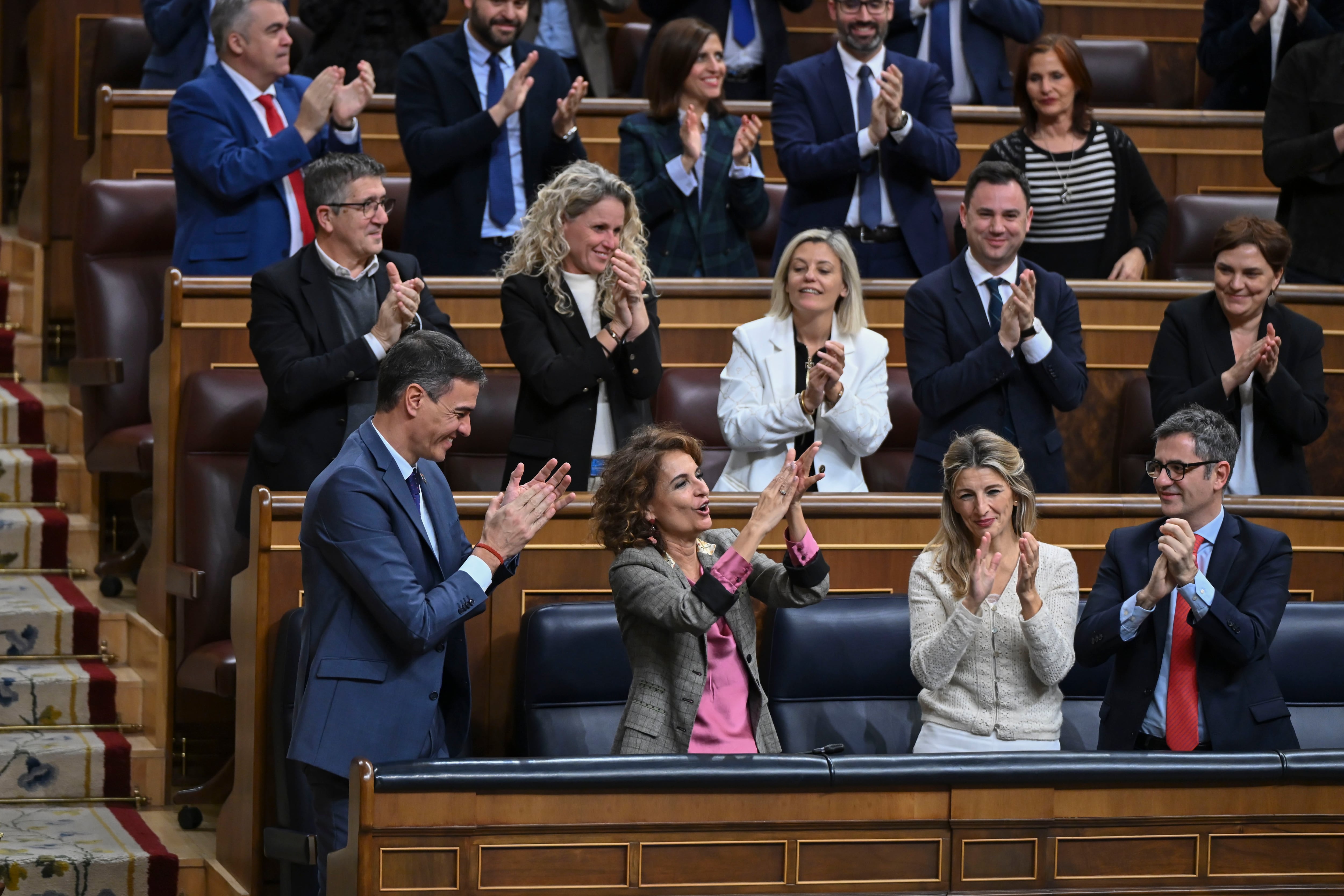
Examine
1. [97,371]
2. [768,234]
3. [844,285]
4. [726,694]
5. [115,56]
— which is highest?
[115,56]

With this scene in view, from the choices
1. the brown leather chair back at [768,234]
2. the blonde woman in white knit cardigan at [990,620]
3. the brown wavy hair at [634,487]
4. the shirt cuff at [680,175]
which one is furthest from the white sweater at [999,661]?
the brown leather chair back at [768,234]

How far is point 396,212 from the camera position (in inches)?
146

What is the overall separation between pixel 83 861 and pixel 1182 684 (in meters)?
1.60


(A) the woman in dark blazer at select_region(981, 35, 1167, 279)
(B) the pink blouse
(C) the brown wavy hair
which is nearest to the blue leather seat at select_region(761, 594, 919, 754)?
(B) the pink blouse

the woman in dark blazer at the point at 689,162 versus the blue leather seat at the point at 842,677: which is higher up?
the woman in dark blazer at the point at 689,162

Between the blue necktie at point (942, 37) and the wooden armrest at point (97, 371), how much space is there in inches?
Answer: 79.1

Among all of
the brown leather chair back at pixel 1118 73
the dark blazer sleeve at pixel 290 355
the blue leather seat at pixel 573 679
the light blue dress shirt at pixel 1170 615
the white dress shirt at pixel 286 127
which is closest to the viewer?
the light blue dress shirt at pixel 1170 615

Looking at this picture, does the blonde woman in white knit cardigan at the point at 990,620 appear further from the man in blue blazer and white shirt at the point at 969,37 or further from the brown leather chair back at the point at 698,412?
the man in blue blazer and white shirt at the point at 969,37

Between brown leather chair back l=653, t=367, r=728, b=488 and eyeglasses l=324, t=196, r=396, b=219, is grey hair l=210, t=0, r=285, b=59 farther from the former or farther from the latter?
brown leather chair back l=653, t=367, r=728, b=488

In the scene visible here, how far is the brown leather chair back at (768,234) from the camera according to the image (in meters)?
3.92

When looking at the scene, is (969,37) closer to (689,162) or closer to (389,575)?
(689,162)

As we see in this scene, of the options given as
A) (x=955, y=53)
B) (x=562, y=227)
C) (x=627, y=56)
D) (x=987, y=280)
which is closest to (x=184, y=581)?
(x=562, y=227)

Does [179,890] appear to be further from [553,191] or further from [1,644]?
[553,191]

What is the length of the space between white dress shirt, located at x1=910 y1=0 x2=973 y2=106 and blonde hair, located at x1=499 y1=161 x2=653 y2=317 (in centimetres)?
157
